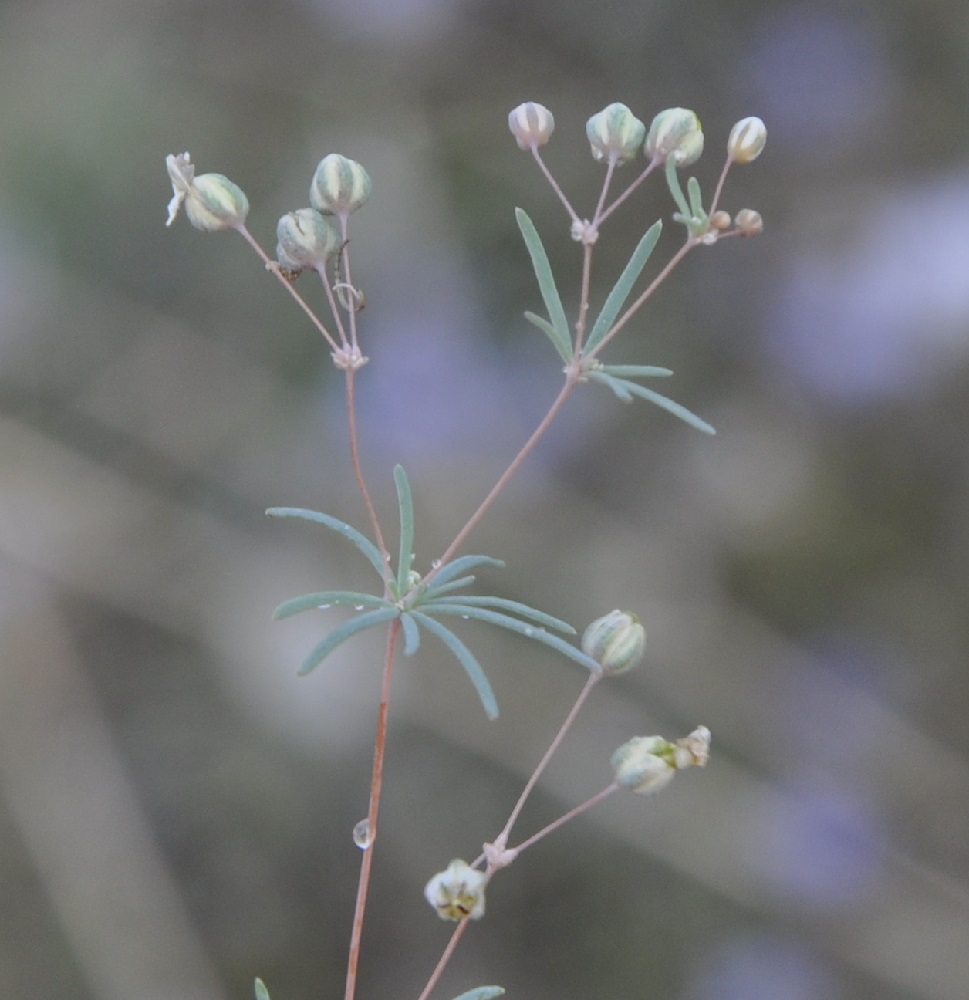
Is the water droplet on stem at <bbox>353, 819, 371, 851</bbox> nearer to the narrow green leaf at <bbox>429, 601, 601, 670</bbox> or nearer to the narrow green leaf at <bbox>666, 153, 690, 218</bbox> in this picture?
the narrow green leaf at <bbox>429, 601, 601, 670</bbox>

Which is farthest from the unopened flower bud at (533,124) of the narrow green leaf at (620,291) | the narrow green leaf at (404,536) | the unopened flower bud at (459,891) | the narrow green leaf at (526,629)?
the unopened flower bud at (459,891)

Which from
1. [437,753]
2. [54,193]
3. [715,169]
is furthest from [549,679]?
[54,193]

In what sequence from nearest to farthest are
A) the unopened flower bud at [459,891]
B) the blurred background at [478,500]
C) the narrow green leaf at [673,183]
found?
the unopened flower bud at [459,891]
the narrow green leaf at [673,183]
the blurred background at [478,500]

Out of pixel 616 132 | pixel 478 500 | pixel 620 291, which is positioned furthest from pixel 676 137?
pixel 478 500

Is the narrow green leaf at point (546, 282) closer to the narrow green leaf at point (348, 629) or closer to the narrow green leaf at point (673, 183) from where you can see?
the narrow green leaf at point (673, 183)

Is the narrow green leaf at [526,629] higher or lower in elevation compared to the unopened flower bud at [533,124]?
lower

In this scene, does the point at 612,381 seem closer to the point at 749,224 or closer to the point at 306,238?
the point at 749,224

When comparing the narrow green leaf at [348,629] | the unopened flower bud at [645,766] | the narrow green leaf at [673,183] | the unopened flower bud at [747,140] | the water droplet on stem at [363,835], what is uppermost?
the unopened flower bud at [747,140]

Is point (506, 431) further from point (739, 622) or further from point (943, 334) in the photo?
point (943, 334)
